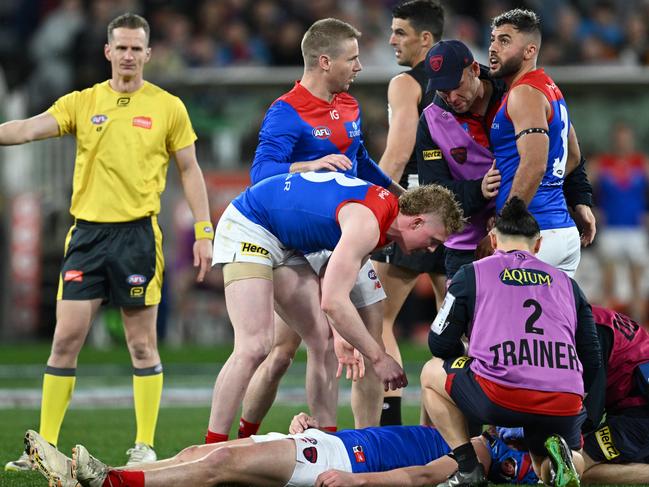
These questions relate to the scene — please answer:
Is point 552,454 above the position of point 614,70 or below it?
below

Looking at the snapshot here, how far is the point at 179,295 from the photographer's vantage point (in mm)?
16797

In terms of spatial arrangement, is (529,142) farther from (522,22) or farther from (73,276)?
(73,276)

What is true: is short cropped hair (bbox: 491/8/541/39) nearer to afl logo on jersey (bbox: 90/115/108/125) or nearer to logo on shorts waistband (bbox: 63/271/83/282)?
afl logo on jersey (bbox: 90/115/108/125)

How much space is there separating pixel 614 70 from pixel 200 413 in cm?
966

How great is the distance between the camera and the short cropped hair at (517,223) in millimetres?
6246

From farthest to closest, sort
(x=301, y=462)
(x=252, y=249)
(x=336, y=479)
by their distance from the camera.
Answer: (x=252, y=249) → (x=301, y=462) → (x=336, y=479)

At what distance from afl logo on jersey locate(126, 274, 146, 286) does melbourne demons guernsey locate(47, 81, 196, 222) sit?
14.9 inches

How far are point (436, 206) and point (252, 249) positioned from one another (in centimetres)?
114

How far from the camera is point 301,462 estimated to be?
599cm

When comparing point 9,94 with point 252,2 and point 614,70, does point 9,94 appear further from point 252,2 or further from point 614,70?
point 614,70

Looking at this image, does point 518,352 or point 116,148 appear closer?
point 518,352

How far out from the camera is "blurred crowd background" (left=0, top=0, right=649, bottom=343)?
1655 centimetres

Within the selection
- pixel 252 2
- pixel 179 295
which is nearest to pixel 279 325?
pixel 179 295

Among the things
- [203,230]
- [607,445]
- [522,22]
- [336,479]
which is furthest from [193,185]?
[607,445]
